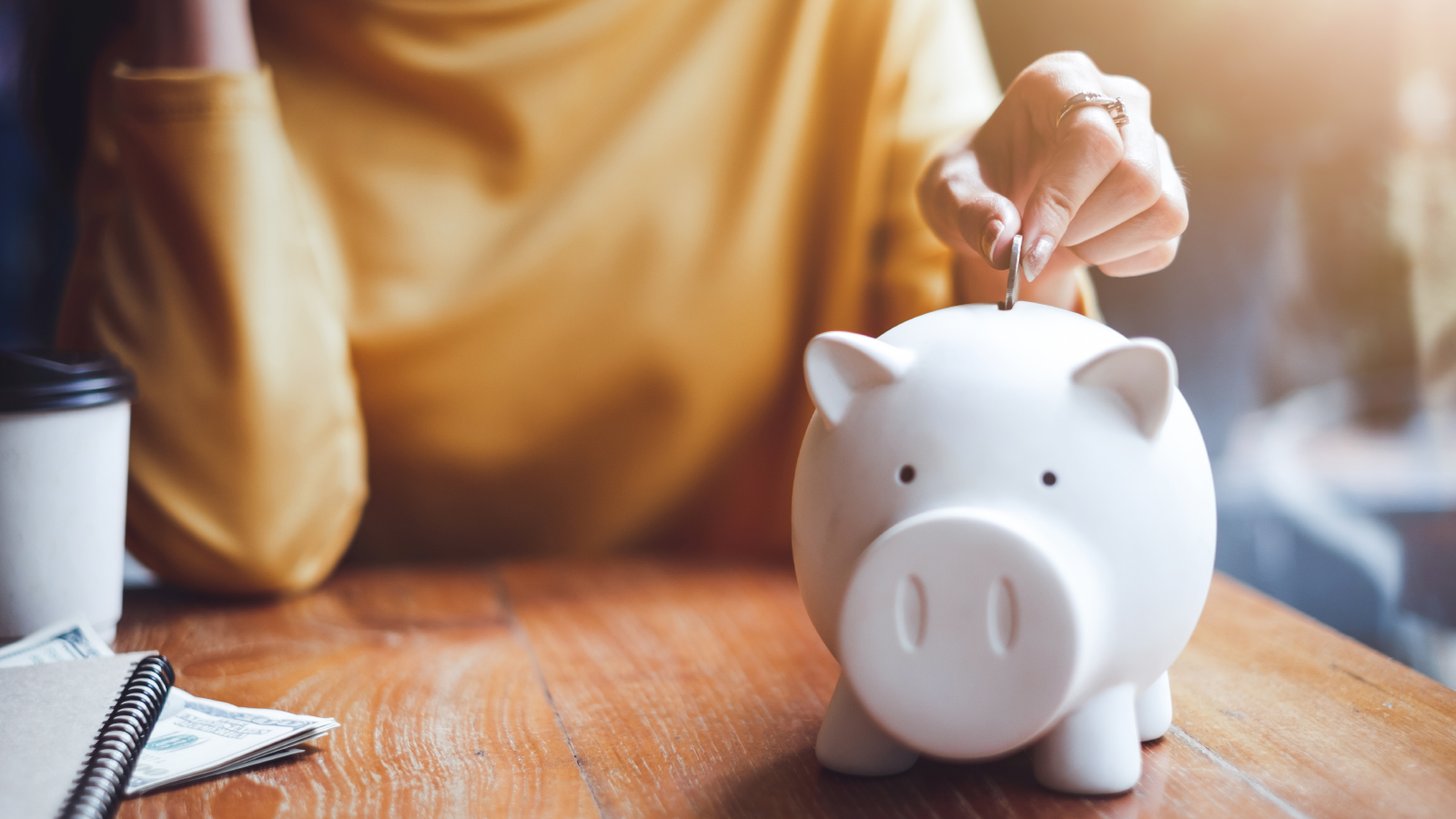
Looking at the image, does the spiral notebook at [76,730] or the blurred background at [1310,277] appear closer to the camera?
the spiral notebook at [76,730]

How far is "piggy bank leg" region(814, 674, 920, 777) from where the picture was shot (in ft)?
1.60

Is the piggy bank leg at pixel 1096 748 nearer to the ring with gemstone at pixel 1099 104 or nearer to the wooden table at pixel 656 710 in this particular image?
the wooden table at pixel 656 710

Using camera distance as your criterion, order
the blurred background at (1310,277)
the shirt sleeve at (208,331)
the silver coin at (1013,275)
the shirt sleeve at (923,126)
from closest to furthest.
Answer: the silver coin at (1013,275), the shirt sleeve at (208,331), the shirt sleeve at (923,126), the blurred background at (1310,277)

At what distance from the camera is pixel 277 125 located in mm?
836

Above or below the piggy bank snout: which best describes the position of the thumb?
above

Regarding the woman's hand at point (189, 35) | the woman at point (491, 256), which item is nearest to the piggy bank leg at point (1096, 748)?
the woman at point (491, 256)

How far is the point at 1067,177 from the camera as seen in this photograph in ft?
1.77

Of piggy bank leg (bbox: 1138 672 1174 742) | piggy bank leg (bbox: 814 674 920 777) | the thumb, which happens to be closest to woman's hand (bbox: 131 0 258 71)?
the thumb

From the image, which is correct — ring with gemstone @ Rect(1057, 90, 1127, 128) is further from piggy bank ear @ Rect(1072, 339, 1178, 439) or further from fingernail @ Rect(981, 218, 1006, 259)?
piggy bank ear @ Rect(1072, 339, 1178, 439)

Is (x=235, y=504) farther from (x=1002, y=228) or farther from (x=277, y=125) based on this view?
(x=1002, y=228)

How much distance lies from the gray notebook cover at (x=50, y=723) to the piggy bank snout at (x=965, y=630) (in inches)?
13.6

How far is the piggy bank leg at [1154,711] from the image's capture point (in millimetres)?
530

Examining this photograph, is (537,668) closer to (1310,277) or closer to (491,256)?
(491,256)

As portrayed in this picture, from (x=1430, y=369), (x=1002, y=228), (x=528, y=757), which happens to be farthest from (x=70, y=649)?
(x=1430, y=369)
